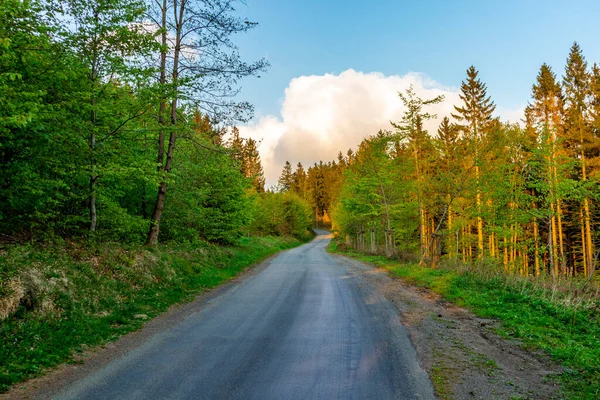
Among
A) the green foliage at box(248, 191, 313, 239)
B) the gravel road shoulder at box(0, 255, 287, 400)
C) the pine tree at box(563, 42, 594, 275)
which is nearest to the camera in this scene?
the gravel road shoulder at box(0, 255, 287, 400)

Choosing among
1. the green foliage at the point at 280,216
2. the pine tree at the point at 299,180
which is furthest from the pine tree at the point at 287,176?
the green foliage at the point at 280,216

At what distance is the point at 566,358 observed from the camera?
215 inches

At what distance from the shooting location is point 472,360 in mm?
5285

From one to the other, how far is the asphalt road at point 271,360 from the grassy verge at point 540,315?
224cm

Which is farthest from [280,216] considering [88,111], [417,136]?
[88,111]

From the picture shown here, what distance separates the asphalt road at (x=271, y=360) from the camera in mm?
4086

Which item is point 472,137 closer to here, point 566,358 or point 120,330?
point 566,358

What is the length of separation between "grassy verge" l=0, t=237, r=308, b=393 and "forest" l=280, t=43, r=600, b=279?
1235cm

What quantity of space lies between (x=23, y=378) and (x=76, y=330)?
1656mm

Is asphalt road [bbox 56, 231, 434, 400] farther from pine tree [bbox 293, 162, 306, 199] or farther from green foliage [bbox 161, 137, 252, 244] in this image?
pine tree [bbox 293, 162, 306, 199]

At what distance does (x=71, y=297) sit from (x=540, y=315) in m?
10.4

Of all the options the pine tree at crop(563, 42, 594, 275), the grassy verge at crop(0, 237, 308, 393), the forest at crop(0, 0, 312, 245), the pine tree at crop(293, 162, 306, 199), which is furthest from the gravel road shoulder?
the pine tree at crop(293, 162, 306, 199)

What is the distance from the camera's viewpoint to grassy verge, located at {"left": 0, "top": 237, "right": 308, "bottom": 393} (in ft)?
16.3

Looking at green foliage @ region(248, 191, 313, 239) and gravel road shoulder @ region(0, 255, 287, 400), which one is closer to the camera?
gravel road shoulder @ region(0, 255, 287, 400)
